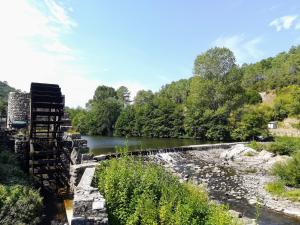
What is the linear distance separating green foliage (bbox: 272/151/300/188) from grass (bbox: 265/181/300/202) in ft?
1.20

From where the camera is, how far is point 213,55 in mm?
40906

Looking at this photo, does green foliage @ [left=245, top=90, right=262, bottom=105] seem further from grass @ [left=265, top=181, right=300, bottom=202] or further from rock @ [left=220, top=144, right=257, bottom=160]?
grass @ [left=265, top=181, right=300, bottom=202]

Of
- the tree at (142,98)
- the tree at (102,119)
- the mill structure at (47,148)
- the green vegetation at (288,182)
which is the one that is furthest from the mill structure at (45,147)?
the tree at (142,98)

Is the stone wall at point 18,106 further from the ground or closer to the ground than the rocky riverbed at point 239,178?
further from the ground

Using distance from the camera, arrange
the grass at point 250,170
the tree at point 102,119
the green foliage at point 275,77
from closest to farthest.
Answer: the grass at point 250,170
the tree at point 102,119
the green foliage at point 275,77

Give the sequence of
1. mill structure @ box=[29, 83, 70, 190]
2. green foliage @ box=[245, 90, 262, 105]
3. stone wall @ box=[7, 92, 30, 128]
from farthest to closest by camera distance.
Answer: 1. green foliage @ box=[245, 90, 262, 105]
2. stone wall @ box=[7, 92, 30, 128]
3. mill structure @ box=[29, 83, 70, 190]

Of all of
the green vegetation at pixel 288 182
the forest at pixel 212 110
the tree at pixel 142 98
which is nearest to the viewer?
the green vegetation at pixel 288 182

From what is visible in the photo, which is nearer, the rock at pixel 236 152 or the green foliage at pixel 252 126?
the rock at pixel 236 152

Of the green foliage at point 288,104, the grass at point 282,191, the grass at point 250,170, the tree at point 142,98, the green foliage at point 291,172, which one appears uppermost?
the tree at point 142,98

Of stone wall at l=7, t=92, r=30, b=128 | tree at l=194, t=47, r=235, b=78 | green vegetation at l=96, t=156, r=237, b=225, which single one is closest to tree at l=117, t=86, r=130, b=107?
tree at l=194, t=47, r=235, b=78

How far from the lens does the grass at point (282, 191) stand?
12.7 metres

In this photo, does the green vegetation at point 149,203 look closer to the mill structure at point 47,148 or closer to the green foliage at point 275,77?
the mill structure at point 47,148

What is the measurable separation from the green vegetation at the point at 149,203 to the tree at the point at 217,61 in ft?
113

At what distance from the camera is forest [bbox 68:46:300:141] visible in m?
38.2
